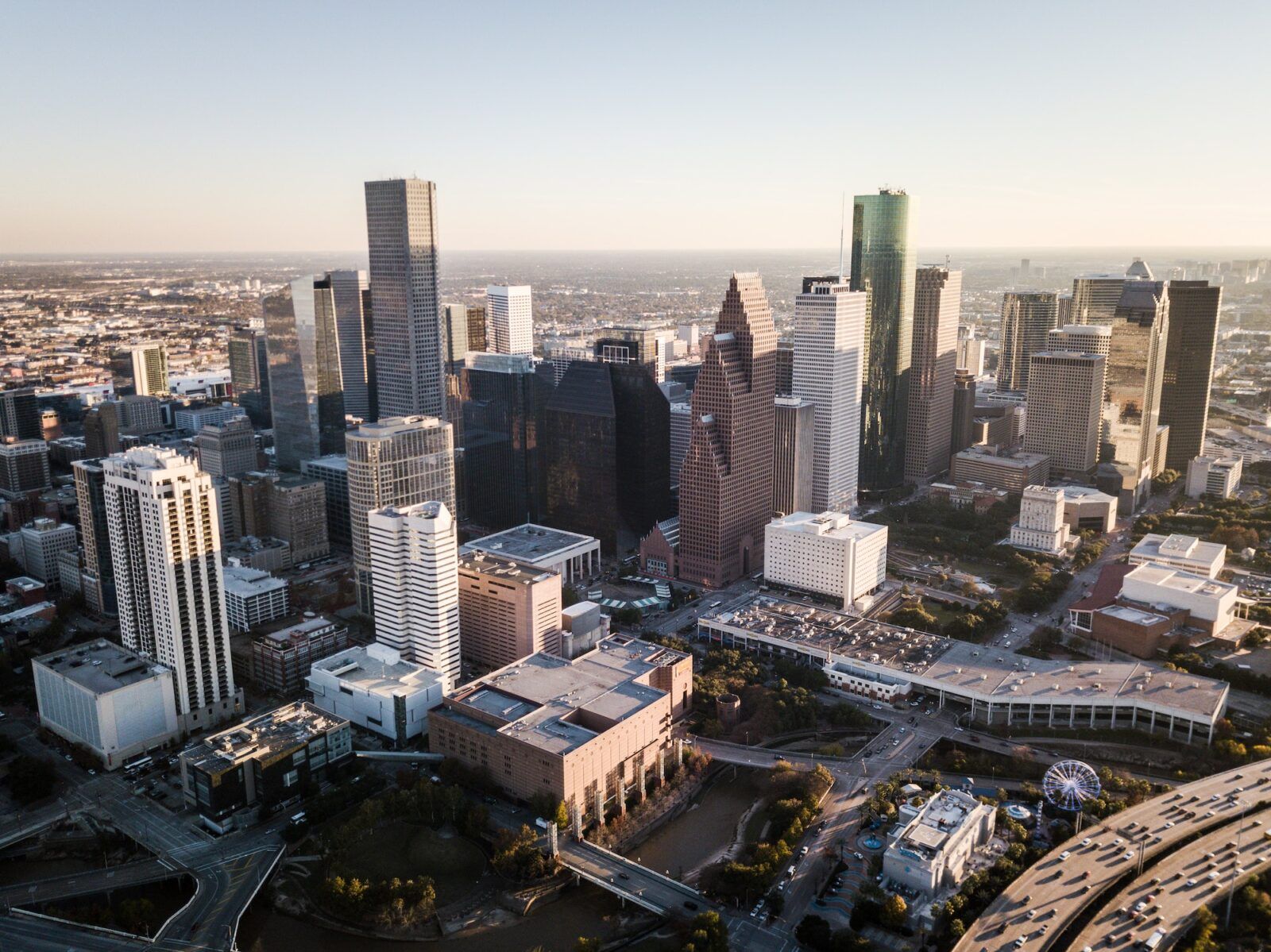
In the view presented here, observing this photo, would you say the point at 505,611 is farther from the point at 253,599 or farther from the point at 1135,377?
the point at 1135,377

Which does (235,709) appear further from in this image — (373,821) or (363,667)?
(373,821)

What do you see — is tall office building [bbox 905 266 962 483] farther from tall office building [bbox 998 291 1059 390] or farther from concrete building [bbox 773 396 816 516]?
tall office building [bbox 998 291 1059 390]

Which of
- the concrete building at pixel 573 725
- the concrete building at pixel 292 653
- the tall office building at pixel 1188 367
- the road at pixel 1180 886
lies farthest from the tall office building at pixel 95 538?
the tall office building at pixel 1188 367

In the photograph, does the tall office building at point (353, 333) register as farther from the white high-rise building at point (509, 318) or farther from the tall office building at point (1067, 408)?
the tall office building at point (1067, 408)

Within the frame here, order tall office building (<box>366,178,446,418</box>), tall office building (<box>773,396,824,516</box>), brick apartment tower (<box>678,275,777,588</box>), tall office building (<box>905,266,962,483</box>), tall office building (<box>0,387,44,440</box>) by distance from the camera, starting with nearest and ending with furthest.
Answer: brick apartment tower (<box>678,275,777,588</box>), tall office building (<box>773,396,824,516</box>), tall office building (<box>366,178,446,418</box>), tall office building (<box>0,387,44,440</box>), tall office building (<box>905,266,962,483</box>)

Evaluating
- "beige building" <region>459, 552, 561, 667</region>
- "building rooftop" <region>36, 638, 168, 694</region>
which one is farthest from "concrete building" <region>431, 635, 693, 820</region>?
"building rooftop" <region>36, 638, 168, 694</region>
